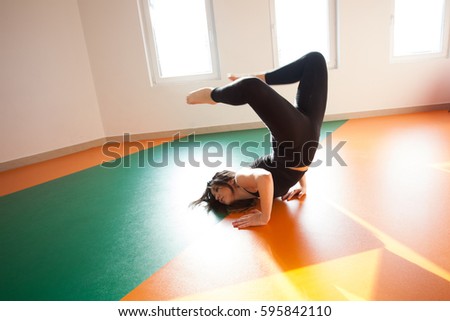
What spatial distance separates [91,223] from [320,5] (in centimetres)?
436

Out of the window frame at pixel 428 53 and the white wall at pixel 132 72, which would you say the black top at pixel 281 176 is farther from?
the window frame at pixel 428 53

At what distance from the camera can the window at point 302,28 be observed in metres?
4.45

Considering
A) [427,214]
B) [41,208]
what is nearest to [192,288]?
[427,214]

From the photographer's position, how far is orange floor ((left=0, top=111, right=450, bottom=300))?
3.90ft

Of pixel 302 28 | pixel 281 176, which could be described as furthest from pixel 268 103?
pixel 302 28

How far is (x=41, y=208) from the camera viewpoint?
2.31 m

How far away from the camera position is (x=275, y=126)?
1.63m

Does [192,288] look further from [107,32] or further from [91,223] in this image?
[107,32]

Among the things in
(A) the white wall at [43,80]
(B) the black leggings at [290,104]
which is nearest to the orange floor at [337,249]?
(B) the black leggings at [290,104]

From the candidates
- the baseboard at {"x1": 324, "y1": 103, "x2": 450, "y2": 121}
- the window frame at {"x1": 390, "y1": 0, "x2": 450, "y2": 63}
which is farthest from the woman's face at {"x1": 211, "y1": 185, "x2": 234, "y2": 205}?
the window frame at {"x1": 390, "y1": 0, "x2": 450, "y2": 63}

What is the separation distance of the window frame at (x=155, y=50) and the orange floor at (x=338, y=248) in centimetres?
279

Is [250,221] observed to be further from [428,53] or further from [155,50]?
[428,53]

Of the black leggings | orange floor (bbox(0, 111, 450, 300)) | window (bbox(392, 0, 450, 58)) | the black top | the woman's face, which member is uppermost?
window (bbox(392, 0, 450, 58))

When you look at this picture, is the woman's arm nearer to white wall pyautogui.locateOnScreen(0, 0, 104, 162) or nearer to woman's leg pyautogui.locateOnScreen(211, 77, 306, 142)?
woman's leg pyautogui.locateOnScreen(211, 77, 306, 142)
